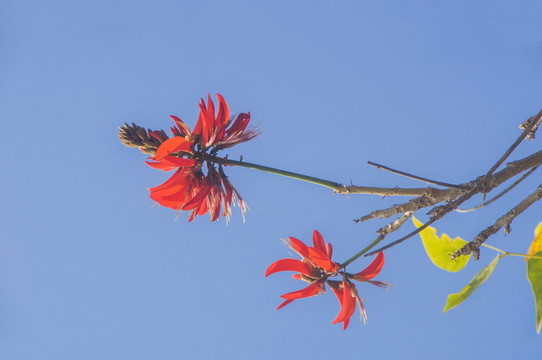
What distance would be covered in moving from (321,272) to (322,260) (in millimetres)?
31

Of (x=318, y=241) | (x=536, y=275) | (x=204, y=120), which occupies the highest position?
(x=204, y=120)

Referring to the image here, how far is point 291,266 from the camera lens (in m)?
0.50

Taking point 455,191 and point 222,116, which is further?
point 222,116

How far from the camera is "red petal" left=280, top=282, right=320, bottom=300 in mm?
494

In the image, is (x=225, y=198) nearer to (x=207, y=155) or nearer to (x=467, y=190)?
(x=207, y=155)

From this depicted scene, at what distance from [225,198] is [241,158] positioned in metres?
0.08

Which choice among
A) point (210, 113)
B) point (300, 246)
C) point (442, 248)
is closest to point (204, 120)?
point (210, 113)

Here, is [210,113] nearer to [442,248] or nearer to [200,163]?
[200,163]

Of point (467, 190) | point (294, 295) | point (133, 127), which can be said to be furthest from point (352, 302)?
point (133, 127)

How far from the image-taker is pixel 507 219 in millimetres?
437

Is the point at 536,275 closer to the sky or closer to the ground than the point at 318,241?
closer to the ground

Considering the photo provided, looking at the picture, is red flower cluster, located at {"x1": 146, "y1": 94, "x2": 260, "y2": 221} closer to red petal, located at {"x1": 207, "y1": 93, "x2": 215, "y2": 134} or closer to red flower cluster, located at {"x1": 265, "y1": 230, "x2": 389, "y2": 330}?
red petal, located at {"x1": 207, "y1": 93, "x2": 215, "y2": 134}

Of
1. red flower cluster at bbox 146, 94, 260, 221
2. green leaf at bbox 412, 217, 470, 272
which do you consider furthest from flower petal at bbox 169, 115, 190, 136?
green leaf at bbox 412, 217, 470, 272

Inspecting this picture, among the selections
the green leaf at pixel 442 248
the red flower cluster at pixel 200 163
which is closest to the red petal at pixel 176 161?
the red flower cluster at pixel 200 163
